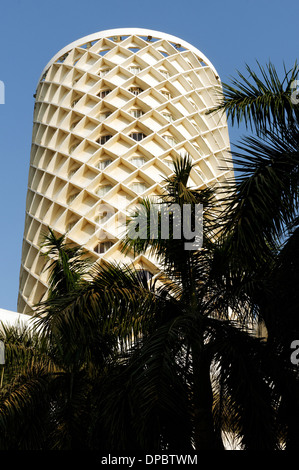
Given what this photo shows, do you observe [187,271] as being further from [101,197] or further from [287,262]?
[101,197]

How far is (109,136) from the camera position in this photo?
35156mm

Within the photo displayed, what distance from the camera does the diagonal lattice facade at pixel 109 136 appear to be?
109 feet

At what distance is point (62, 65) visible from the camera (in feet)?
126

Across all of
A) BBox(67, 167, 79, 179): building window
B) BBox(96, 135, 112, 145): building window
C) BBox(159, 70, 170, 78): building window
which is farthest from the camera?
BBox(159, 70, 170, 78): building window

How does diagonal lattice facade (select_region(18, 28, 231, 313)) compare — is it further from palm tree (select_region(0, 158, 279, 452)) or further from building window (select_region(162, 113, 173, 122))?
palm tree (select_region(0, 158, 279, 452))

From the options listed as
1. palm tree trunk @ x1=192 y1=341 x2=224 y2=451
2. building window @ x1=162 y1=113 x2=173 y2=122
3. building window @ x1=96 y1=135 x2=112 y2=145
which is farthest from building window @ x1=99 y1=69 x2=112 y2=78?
palm tree trunk @ x1=192 y1=341 x2=224 y2=451

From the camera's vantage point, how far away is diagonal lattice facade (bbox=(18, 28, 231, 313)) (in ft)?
109

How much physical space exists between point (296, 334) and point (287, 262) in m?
0.83

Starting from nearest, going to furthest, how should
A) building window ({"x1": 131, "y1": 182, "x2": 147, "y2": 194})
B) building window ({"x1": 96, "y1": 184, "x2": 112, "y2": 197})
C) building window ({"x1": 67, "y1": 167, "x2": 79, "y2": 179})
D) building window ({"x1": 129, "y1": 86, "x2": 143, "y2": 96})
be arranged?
building window ({"x1": 131, "y1": 182, "x2": 147, "y2": 194}), building window ({"x1": 96, "y1": 184, "x2": 112, "y2": 197}), building window ({"x1": 67, "y1": 167, "x2": 79, "y2": 179}), building window ({"x1": 129, "y1": 86, "x2": 143, "y2": 96})

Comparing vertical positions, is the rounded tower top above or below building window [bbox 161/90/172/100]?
above

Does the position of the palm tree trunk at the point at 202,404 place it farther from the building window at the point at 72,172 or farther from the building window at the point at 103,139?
the building window at the point at 103,139
